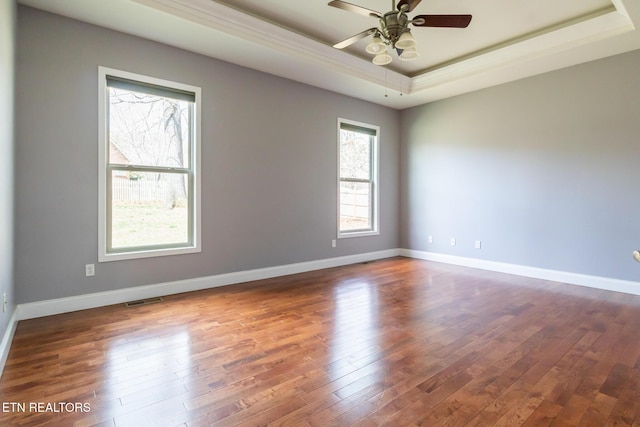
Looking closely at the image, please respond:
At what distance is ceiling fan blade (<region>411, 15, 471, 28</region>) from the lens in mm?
2576

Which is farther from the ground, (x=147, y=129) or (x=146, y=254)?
(x=147, y=129)

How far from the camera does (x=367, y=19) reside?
3588mm

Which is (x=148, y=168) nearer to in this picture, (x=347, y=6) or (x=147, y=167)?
(x=147, y=167)

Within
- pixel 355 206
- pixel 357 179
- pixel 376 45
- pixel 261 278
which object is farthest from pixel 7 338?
pixel 357 179

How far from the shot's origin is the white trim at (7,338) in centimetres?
207

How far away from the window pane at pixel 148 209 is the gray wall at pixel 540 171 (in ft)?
13.7

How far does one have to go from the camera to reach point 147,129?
353cm

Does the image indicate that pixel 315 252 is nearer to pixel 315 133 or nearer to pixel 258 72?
pixel 315 133

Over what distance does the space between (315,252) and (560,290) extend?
10.6 ft

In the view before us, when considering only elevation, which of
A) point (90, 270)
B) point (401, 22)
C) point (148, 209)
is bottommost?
point (90, 270)

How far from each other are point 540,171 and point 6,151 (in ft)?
19.1

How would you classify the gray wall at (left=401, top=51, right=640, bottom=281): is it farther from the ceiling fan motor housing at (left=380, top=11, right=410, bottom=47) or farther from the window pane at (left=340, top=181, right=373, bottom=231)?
the ceiling fan motor housing at (left=380, top=11, right=410, bottom=47)

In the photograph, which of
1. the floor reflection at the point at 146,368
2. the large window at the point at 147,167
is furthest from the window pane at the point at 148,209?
the floor reflection at the point at 146,368

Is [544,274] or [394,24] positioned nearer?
[394,24]
